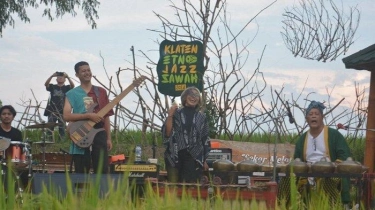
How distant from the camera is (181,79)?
12.3 metres

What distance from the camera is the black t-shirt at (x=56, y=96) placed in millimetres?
17109

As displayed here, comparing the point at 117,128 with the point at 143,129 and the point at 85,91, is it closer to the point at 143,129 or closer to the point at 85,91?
the point at 143,129

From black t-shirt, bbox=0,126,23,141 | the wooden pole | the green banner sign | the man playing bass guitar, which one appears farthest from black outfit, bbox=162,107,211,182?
the wooden pole

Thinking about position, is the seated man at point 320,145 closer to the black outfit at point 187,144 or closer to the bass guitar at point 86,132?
the black outfit at point 187,144

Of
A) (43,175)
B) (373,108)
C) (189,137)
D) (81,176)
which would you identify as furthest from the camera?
(373,108)

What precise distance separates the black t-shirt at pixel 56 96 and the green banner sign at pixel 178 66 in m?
4.66

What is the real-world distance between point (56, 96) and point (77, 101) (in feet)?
25.1

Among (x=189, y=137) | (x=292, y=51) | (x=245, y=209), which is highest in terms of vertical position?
(x=292, y=51)

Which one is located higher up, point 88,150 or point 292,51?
point 292,51

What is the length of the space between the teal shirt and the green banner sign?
2.71m

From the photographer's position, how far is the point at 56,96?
17.1 metres

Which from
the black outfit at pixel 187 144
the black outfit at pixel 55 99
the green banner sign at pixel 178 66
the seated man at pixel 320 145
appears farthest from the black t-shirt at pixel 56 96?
the seated man at pixel 320 145

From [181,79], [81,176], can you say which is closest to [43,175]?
[81,176]

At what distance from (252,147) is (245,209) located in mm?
8690
